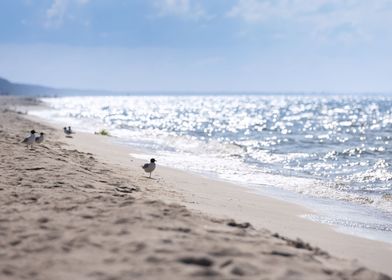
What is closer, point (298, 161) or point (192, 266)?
point (192, 266)

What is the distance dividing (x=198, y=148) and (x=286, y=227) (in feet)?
70.2

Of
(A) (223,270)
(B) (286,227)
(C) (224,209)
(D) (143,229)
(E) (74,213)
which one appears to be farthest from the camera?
(C) (224,209)

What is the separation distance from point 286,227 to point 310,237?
88 cm

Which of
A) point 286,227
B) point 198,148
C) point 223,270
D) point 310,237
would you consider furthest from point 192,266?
point 198,148

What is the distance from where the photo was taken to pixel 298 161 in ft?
84.6

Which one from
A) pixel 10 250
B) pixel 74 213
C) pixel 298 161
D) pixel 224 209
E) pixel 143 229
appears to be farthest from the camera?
pixel 298 161

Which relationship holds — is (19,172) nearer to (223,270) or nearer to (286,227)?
(286,227)

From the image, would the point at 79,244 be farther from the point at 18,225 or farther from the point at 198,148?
the point at 198,148

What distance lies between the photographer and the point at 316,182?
18.4 m

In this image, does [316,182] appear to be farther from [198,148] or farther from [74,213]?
[198,148]

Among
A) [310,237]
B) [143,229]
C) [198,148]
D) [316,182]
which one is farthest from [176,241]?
[198,148]

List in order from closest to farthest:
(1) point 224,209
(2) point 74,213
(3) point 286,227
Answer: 1. (2) point 74,213
2. (3) point 286,227
3. (1) point 224,209

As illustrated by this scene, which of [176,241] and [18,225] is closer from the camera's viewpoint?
[176,241]

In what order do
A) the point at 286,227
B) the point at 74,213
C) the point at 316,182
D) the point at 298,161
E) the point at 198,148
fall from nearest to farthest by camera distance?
the point at 74,213, the point at 286,227, the point at 316,182, the point at 298,161, the point at 198,148
